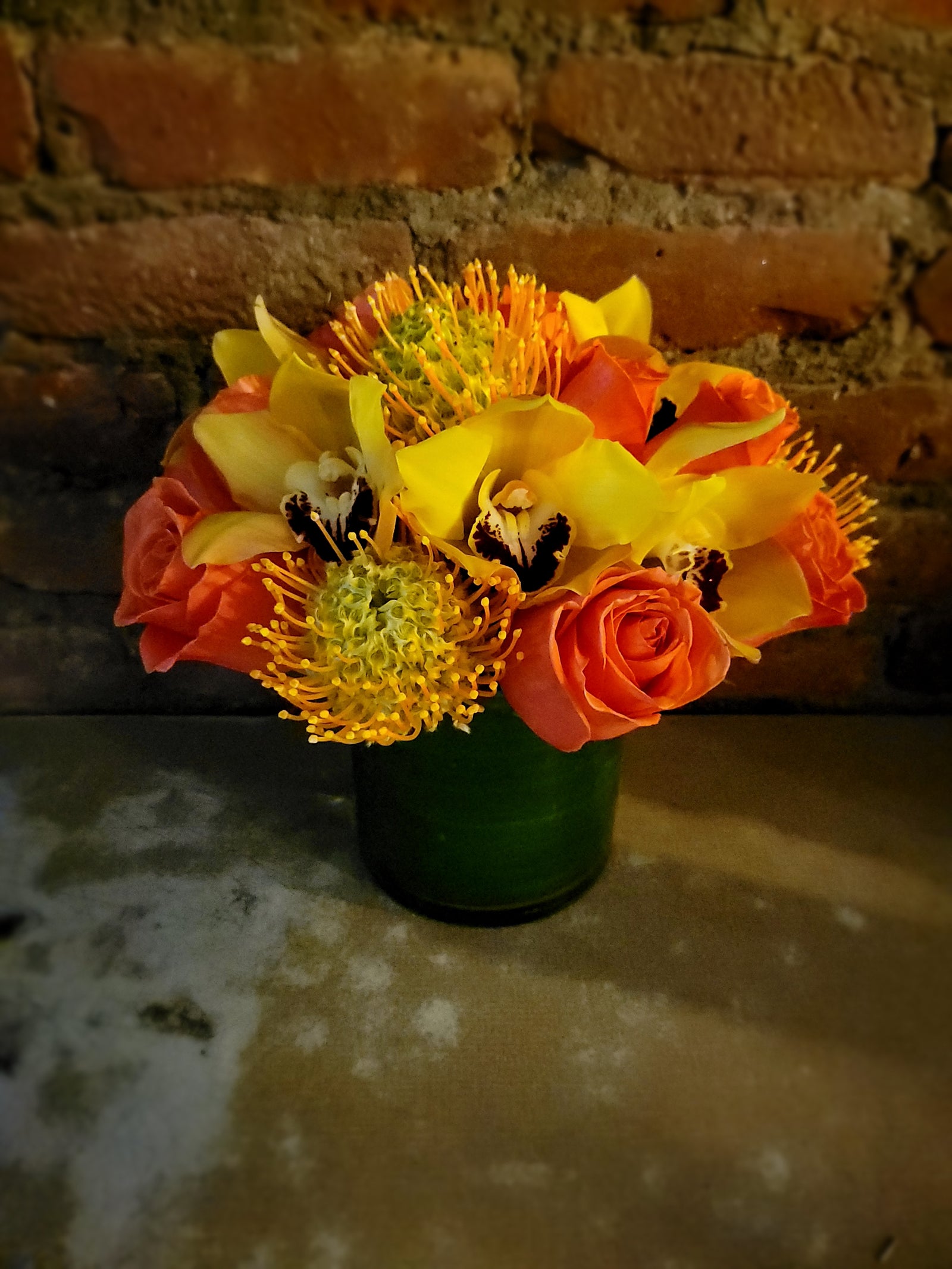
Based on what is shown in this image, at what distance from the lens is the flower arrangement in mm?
381

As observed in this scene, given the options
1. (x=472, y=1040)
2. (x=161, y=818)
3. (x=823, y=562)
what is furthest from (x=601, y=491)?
(x=161, y=818)

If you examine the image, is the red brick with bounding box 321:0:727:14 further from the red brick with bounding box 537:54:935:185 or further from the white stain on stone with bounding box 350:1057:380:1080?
the white stain on stone with bounding box 350:1057:380:1080

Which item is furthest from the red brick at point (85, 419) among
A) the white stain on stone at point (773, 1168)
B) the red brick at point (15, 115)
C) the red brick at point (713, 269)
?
the white stain on stone at point (773, 1168)

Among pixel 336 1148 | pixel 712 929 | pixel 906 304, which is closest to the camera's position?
pixel 336 1148

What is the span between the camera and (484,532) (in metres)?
0.40

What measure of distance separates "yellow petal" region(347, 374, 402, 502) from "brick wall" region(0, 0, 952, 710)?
0.25 m

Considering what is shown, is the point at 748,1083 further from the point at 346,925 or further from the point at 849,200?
the point at 849,200

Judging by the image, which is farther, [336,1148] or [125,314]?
[125,314]

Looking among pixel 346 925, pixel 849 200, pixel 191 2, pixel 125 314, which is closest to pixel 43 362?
pixel 125 314

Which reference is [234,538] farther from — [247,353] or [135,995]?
[135,995]

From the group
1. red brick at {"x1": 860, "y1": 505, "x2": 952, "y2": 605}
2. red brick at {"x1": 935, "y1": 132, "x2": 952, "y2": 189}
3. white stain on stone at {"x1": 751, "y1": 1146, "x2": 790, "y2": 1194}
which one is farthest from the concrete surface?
red brick at {"x1": 935, "y1": 132, "x2": 952, "y2": 189}

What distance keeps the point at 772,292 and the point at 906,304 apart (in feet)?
0.32

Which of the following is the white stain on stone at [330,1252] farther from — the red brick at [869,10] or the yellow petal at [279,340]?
the red brick at [869,10]

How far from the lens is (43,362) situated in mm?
598
